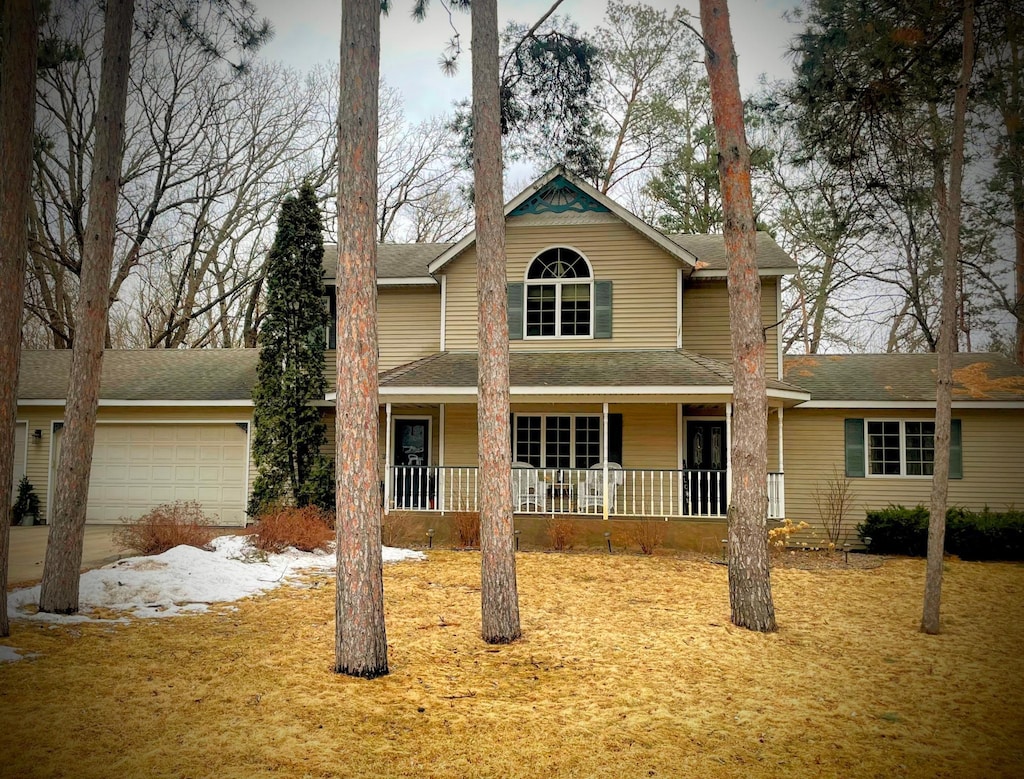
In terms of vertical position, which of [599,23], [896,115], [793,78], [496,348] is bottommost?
[496,348]

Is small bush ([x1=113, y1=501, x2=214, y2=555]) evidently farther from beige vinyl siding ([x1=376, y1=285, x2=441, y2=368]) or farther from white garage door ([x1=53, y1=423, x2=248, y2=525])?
beige vinyl siding ([x1=376, y1=285, x2=441, y2=368])

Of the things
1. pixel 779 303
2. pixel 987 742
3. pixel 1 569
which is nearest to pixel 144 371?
pixel 1 569

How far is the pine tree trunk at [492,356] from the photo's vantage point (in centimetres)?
686

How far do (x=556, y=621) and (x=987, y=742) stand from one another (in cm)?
395

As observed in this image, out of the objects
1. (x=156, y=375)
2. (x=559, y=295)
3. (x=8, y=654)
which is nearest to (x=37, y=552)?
(x=8, y=654)

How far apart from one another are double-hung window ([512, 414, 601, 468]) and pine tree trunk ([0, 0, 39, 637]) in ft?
31.2

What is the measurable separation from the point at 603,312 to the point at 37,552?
10730 mm

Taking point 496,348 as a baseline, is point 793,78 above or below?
above

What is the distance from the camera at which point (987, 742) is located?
15.6 ft

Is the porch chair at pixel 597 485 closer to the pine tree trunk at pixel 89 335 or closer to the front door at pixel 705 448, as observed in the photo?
the front door at pixel 705 448

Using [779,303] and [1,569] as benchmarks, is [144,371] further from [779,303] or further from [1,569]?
[779,303]

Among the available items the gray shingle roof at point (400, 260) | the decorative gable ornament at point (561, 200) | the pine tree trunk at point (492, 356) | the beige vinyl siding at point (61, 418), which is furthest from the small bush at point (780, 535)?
the beige vinyl siding at point (61, 418)

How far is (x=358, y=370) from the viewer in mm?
5719

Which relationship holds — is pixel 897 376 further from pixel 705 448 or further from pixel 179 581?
pixel 179 581
